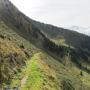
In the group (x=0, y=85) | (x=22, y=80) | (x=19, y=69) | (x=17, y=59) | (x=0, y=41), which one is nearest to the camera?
(x=0, y=85)

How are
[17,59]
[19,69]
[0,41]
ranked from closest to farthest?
[19,69], [17,59], [0,41]

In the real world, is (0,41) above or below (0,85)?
above

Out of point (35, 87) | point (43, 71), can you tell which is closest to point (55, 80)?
point (43, 71)

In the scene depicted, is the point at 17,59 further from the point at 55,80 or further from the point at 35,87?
the point at 35,87

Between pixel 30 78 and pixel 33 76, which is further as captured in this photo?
pixel 33 76

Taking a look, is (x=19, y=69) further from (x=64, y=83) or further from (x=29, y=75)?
(x=64, y=83)

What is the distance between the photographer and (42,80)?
121312 millimetres

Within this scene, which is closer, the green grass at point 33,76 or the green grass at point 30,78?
the green grass at point 33,76

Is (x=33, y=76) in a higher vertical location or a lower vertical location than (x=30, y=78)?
higher

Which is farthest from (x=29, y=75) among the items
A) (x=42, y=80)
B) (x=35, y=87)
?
(x=35, y=87)

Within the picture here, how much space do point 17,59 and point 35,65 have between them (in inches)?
305

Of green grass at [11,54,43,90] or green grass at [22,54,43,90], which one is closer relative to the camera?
green grass at [22,54,43,90]

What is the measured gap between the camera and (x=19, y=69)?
129375mm

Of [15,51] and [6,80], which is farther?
[15,51]
